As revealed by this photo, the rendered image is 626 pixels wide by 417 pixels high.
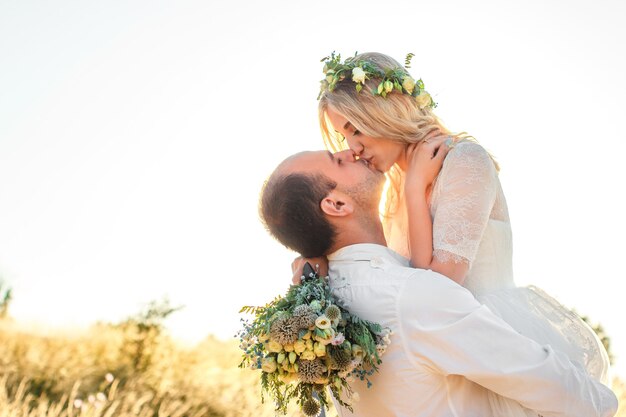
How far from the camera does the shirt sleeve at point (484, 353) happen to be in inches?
140

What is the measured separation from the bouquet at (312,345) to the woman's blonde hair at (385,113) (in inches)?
53.7

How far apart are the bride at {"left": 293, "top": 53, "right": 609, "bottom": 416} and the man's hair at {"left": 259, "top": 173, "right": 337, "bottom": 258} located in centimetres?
22

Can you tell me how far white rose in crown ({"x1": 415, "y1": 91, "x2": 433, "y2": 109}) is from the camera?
5241mm

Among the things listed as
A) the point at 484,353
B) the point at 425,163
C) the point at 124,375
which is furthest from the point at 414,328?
the point at 124,375

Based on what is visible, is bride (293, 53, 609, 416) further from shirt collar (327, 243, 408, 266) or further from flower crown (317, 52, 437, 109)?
shirt collar (327, 243, 408, 266)

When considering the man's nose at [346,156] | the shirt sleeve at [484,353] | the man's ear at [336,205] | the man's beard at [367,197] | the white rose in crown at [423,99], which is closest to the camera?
the shirt sleeve at [484,353]

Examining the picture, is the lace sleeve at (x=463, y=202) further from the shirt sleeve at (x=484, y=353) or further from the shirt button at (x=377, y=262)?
the shirt sleeve at (x=484, y=353)

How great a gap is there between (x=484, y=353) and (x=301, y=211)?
1246mm

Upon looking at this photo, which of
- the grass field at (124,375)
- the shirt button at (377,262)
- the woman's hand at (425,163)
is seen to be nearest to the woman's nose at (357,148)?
the woman's hand at (425,163)

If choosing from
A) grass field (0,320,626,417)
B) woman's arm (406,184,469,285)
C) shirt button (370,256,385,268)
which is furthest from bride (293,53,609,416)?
grass field (0,320,626,417)

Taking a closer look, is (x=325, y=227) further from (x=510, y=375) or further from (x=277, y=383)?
(x=510, y=375)

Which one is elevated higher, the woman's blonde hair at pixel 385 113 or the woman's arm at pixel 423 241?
the woman's blonde hair at pixel 385 113

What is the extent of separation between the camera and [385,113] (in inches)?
199

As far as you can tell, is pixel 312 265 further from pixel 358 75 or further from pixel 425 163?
pixel 358 75
